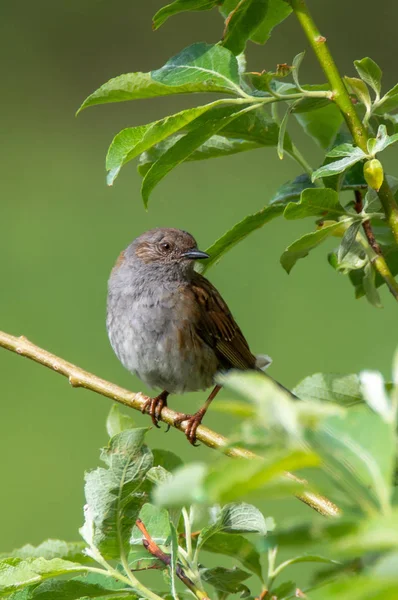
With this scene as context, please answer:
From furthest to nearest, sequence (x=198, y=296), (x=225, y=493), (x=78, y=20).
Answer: (x=78, y=20) → (x=198, y=296) → (x=225, y=493)

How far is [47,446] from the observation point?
6.98m

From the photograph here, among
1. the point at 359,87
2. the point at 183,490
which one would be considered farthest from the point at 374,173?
the point at 183,490

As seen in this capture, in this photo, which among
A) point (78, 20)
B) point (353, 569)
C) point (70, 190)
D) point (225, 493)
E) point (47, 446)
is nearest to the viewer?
point (225, 493)

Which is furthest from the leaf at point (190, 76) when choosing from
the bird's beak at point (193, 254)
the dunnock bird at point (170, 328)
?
the bird's beak at point (193, 254)

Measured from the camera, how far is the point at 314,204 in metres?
1.44

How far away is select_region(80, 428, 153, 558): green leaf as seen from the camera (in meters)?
1.25

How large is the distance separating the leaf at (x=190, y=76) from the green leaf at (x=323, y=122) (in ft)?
1.07

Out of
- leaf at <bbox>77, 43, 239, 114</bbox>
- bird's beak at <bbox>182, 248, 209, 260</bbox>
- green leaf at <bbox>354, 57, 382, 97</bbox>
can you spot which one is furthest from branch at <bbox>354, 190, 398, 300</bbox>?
bird's beak at <bbox>182, 248, 209, 260</bbox>

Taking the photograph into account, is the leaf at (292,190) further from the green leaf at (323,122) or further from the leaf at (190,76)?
the leaf at (190,76)

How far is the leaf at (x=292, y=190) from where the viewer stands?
1.69 meters

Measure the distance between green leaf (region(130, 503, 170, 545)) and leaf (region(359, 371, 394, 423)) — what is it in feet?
2.27

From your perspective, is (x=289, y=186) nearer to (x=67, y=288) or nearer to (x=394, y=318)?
(x=394, y=318)

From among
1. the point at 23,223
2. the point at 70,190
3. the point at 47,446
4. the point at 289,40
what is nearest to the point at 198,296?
the point at 47,446

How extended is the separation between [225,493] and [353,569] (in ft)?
1.04
